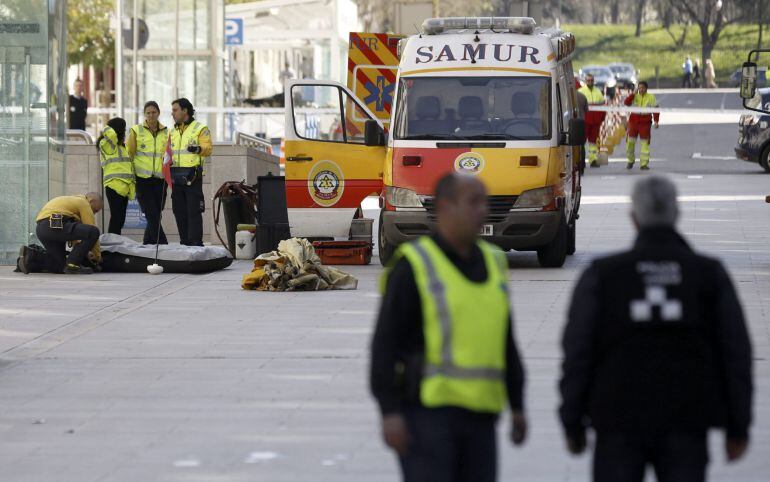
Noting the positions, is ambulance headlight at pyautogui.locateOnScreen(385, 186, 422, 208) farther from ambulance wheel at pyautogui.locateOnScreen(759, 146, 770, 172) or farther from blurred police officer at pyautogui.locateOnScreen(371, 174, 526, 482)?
ambulance wheel at pyautogui.locateOnScreen(759, 146, 770, 172)

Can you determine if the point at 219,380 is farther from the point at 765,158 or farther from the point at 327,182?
the point at 765,158

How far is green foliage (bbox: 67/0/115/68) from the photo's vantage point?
167 feet

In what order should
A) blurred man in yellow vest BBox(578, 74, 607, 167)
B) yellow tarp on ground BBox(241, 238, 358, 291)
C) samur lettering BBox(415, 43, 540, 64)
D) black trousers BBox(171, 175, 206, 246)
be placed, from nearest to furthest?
yellow tarp on ground BBox(241, 238, 358, 291) → samur lettering BBox(415, 43, 540, 64) → black trousers BBox(171, 175, 206, 246) → blurred man in yellow vest BBox(578, 74, 607, 167)

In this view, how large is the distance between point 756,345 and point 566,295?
348cm

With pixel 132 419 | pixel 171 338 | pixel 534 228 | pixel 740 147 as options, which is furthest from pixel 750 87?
pixel 740 147

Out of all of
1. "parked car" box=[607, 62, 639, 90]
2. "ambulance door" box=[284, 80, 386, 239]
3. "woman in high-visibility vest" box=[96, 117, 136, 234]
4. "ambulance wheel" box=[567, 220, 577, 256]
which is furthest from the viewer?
"parked car" box=[607, 62, 639, 90]

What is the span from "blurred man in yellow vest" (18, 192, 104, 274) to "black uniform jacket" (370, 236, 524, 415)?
11917mm

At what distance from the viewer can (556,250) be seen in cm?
1691

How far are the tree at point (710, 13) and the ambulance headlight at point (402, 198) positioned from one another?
71590 millimetres

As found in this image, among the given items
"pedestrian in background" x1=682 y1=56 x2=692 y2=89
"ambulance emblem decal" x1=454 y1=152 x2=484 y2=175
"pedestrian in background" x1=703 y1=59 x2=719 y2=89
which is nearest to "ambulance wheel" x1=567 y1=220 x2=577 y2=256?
"ambulance emblem decal" x1=454 y1=152 x2=484 y2=175

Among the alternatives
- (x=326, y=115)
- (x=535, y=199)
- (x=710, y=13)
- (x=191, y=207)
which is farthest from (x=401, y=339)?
(x=710, y=13)

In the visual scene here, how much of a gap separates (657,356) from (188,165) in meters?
13.5

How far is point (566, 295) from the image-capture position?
1459 centimetres

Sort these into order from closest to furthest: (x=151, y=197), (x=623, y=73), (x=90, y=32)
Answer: (x=151, y=197) < (x=90, y=32) < (x=623, y=73)
